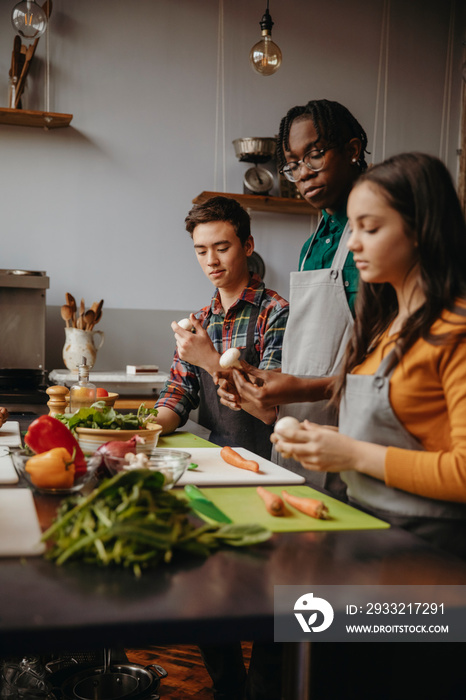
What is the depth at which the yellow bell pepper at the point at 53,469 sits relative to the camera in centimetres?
106

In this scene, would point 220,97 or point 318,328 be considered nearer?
point 318,328

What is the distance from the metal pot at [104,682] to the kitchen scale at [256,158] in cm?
266

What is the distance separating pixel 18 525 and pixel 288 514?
0.40 meters

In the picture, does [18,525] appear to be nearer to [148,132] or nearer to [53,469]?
[53,469]

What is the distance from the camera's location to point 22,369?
10.4 ft

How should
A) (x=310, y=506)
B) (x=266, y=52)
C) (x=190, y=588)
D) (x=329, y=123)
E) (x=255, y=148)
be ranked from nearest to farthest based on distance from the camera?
(x=190, y=588), (x=310, y=506), (x=329, y=123), (x=266, y=52), (x=255, y=148)

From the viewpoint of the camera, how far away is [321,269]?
1.77m

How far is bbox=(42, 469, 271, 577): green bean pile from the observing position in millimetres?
776

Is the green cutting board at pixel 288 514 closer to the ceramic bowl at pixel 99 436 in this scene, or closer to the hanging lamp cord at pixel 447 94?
the ceramic bowl at pixel 99 436

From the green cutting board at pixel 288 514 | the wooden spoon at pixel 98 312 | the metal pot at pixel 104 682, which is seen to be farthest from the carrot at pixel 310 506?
the wooden spoon at pixel 98 312

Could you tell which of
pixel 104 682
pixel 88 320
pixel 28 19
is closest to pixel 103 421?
pixel 104 682

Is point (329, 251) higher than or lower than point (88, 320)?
higher

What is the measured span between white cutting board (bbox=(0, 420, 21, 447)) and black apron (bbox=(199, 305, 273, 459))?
1.86ft

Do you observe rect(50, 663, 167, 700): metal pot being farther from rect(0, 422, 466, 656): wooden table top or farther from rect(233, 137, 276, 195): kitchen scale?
rect(233, 137, 276, 195): kitchen scale
